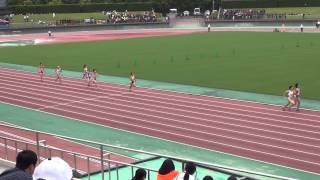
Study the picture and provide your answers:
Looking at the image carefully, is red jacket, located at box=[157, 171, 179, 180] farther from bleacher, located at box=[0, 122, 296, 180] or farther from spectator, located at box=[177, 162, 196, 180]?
bleacher, located at box=[0, 122, 296, 180]

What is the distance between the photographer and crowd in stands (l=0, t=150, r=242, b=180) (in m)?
5.06

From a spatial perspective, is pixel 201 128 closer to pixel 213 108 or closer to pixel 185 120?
pixel 185 120

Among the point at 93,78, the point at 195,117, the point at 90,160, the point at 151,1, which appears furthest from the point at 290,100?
the point at 151,1

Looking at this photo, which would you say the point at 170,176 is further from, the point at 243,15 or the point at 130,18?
the point at 130,18

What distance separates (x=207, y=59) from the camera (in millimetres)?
35750

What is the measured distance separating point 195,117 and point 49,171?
13316 mm

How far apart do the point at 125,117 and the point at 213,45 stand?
2726cm

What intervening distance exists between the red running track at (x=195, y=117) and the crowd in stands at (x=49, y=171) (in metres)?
7.28

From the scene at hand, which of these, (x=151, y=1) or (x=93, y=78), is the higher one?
(x=151, y=1)

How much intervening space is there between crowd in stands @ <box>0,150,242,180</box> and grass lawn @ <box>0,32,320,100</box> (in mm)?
16024

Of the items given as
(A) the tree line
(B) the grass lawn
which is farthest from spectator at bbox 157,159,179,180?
(A) the tree line

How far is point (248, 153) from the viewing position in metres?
14.4

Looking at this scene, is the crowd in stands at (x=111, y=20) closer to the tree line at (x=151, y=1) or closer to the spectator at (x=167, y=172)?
the tree line at (x=151, y=1)

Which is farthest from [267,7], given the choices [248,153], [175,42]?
[248,153]
